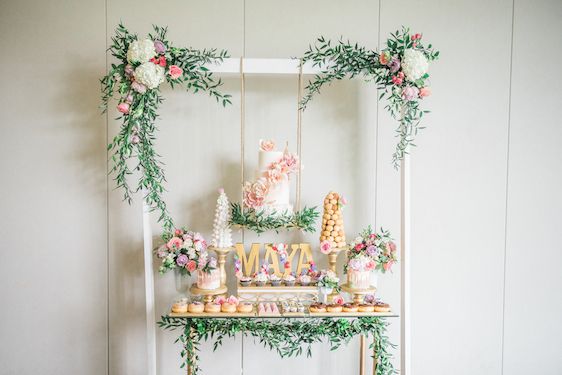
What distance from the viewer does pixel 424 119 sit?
2945 millimetres

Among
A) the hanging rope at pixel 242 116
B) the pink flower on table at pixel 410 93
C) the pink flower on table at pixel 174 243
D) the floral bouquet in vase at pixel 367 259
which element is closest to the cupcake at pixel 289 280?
the floral bouquet in vase at pixel 367 259

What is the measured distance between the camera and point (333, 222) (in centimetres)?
262

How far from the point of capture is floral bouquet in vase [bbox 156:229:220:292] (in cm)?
250

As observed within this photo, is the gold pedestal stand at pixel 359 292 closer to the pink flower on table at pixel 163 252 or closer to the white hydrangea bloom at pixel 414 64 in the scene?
the pink flower on table at pixel 163 252

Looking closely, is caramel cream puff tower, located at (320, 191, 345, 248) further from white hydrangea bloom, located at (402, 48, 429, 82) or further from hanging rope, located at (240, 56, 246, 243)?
white hydrangea bloom, located at (402, 48, 429, 82)

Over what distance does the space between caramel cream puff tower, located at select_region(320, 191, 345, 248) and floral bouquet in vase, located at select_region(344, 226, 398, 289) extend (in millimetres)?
111

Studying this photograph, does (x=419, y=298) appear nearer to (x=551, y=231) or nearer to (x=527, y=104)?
(x=551, y=231)

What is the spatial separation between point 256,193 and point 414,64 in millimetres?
1175

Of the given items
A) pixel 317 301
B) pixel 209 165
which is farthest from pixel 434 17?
pixel 317 301

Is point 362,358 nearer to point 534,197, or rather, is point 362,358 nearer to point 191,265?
point 191,265

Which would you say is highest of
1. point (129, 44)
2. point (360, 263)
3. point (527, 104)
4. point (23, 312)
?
point (129, 44)

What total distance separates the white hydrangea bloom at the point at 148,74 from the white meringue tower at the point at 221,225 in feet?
2.45

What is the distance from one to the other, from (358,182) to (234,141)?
90 cm

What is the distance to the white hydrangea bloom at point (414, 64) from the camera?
2418mm
